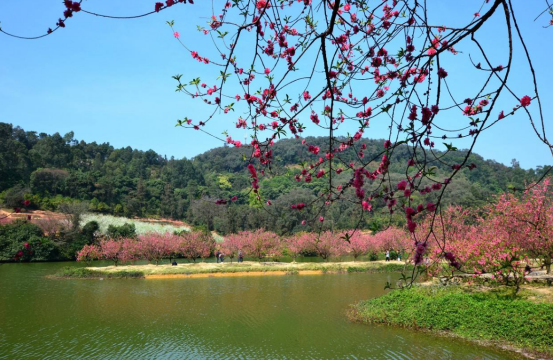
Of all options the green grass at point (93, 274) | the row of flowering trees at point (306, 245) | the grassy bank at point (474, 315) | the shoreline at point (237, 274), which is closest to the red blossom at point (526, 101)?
the grassy bank at point (474, 315)

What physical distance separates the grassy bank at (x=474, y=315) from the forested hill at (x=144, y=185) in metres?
21.9

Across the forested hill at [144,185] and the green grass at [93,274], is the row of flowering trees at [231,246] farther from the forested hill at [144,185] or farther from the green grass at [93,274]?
the forested hill at [144,185]

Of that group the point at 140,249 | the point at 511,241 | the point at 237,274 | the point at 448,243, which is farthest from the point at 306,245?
the point at 511,241

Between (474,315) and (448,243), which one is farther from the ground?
(448,243)

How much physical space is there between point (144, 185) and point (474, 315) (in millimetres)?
52248

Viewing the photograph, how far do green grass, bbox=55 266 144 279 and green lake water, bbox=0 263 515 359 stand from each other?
209cm

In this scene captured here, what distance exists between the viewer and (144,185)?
5728 centimetres

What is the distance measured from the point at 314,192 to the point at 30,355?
46.7 metres

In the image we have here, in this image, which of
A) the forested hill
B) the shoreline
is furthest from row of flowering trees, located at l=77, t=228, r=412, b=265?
the forested hill

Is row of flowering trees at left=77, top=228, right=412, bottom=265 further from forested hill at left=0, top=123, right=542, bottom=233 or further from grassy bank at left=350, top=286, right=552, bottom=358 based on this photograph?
grassy bank at left=350, top=286, right=552, bottom=358

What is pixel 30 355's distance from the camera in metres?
9.57

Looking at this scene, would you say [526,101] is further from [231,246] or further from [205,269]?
[231,246]

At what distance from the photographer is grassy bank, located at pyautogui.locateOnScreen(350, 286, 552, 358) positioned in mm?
9491

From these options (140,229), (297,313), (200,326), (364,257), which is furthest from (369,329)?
(140,229)
